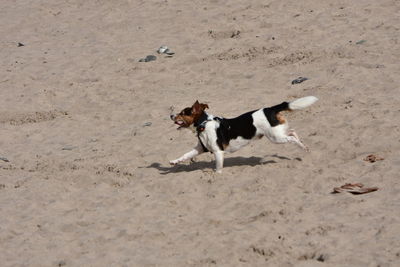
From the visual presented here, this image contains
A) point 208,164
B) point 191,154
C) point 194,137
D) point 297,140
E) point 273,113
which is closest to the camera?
point 273,113

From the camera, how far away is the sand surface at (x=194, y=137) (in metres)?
6.84

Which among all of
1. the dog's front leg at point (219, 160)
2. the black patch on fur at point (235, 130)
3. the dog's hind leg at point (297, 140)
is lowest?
the dog's front leg at point (219, 160)

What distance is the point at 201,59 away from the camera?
13.6 m

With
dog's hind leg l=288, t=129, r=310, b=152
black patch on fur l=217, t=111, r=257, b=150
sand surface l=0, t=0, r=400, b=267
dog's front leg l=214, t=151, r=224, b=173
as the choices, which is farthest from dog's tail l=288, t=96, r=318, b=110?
dog's front leg l=214, t=151, r=224, b=173

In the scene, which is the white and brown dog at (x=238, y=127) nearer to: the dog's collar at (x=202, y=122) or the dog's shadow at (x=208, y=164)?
the dog's collar at (x=202, y=122)

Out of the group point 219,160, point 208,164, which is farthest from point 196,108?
point 208,164

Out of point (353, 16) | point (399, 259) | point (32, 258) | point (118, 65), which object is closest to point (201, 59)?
point (118, 65)

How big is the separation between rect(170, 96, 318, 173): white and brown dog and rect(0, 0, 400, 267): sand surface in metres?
0.35

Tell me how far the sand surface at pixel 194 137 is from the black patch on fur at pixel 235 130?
45 cm

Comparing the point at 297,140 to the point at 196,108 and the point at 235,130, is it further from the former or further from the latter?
the point at 196,108

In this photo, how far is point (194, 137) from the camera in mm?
10195

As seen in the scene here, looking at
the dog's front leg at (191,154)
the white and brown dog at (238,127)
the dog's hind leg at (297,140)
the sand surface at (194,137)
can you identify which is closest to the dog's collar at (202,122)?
the white and brown dog at (238,127)

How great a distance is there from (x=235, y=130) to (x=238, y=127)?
0.06m

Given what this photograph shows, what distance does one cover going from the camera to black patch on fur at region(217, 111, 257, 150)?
8680 millimetres
